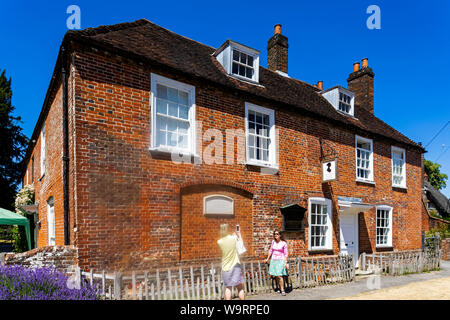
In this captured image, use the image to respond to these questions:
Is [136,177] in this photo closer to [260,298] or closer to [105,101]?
[105,101]

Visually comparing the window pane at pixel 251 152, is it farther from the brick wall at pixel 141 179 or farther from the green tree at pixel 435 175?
the green tree at pixel 435 175

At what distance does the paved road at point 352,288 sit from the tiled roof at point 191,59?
6198mm

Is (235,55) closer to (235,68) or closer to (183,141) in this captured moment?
(235,68)

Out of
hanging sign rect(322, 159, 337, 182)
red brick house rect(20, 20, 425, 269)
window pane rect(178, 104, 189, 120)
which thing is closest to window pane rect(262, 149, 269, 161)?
red brick house rect(20, 20, 425, 269)

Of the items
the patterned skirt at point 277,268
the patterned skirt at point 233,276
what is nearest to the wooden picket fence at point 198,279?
the patterned skirt at point 277,268

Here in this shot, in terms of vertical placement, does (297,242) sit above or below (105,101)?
below

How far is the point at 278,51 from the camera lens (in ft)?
56.1

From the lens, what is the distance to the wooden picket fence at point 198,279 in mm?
6961

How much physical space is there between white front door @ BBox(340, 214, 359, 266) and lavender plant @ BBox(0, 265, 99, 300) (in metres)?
10.4

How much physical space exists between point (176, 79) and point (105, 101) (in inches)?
86.6

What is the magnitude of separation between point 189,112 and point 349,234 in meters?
9.10
